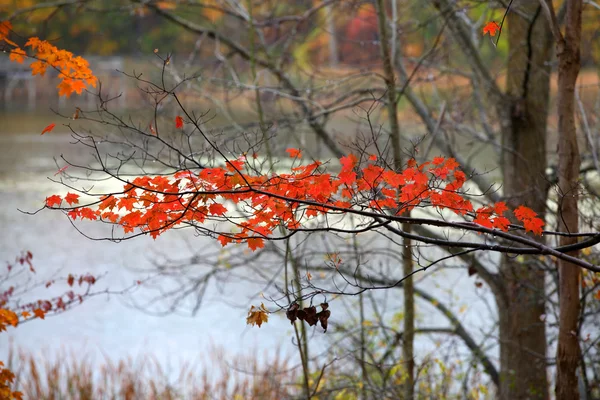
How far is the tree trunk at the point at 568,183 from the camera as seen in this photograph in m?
3.33

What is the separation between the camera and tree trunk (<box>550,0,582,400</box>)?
3330 mm

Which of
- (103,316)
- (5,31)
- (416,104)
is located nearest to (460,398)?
(416,104)

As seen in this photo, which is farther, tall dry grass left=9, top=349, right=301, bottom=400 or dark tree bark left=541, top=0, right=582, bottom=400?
tall dry grass left=9, top=349, right=301, bottom=400

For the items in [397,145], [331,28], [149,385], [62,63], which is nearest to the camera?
[62,63]

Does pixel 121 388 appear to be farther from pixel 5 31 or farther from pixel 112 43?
pixel 112 43

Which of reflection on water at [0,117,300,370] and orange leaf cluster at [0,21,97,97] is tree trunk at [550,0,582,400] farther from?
reflection on water at [0,117,300,370]

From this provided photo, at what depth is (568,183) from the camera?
346 centimetres

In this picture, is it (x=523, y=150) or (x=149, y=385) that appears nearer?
(x=523, y=150)

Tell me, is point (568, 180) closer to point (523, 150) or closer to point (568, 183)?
point (568, 183)

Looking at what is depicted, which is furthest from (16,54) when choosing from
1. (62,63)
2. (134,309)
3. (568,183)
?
(134,309)

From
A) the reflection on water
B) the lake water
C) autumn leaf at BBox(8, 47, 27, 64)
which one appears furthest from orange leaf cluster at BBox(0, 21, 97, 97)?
the reflection on water

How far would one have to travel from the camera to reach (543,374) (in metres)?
5.95

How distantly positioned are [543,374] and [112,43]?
74.8 feet

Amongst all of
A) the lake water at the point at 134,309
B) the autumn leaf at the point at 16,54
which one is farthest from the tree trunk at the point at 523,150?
the autumn leaf at the point at 16,54
